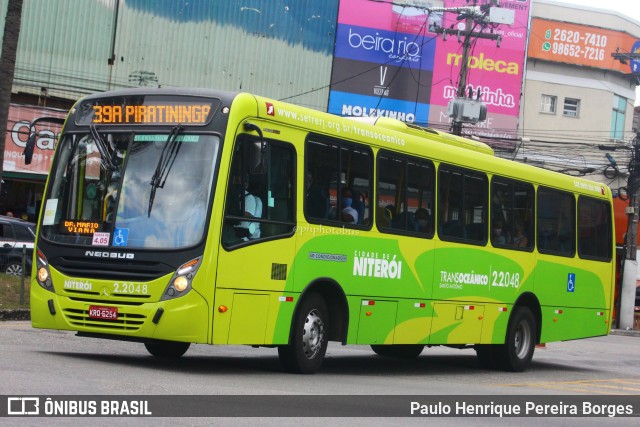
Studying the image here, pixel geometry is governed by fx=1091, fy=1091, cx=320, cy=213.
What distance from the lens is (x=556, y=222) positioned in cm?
1880

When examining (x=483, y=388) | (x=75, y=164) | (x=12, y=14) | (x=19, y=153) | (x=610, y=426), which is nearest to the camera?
(x=610, y=426)

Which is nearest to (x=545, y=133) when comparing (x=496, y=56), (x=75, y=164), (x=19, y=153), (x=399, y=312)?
(x=496, y=56)

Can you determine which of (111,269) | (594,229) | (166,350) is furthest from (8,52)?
(594,229)

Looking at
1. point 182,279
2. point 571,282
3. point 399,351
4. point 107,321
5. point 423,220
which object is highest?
point 423,220

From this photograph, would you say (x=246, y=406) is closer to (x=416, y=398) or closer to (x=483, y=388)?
(x=416, y=398)

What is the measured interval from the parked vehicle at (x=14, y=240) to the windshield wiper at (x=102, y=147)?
13.0 metres

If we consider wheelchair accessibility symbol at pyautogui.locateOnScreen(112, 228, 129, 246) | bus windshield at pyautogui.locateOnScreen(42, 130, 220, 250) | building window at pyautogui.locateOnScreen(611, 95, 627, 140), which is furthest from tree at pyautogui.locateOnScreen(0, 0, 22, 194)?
building window at pyautogui.locateOnScreen(611, 95, 627, 140)

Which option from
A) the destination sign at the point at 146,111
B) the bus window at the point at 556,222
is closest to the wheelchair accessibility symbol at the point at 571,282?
the bus window at the point at 556,222

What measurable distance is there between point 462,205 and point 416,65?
84.4 ft

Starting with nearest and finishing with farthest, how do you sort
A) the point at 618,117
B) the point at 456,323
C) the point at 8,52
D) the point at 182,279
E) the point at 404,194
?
the point at 182,279, the point at 404,194, the point at 456,323, the point at 8,52, the point at 618,117

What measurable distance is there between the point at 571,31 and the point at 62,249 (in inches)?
1446

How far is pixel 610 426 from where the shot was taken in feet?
34.9

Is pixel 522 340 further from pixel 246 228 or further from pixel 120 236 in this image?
pixel 120 236

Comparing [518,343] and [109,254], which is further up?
[109,254]
